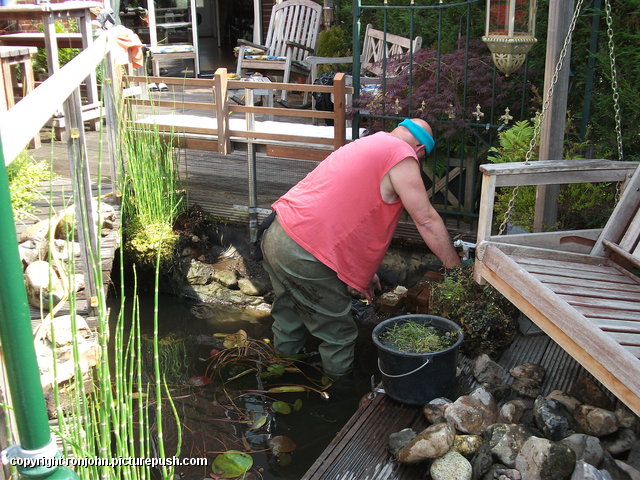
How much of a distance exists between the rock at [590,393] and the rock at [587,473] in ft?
1.86

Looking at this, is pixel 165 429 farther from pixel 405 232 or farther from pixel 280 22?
pixel 280 22

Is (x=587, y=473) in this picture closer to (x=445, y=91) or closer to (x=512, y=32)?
(x=512, y=32)

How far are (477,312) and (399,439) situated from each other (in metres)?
0.98

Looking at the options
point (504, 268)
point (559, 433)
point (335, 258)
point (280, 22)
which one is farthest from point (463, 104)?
point (280, 22)

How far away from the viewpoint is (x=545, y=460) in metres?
2.57

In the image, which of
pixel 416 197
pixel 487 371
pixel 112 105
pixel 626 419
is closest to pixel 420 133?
pixel 416 197

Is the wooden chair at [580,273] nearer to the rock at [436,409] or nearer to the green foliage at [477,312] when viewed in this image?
the green foliage at [477,312]

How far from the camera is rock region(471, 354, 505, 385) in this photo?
3.41 m

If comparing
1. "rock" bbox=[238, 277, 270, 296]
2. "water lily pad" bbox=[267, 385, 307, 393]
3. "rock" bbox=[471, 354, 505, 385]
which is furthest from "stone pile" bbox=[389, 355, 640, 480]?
"rock" bbox=[238, 277, 270, 296]

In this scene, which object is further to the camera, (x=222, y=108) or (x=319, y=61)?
(x=319, y=61)

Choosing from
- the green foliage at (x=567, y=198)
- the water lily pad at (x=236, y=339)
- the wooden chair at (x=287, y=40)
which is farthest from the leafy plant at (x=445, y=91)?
the wooden chair at (x=287, y=40)

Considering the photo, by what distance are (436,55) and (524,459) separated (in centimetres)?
305

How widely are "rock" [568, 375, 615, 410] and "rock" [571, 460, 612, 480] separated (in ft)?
1.86

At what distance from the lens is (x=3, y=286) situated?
36.2 inches
